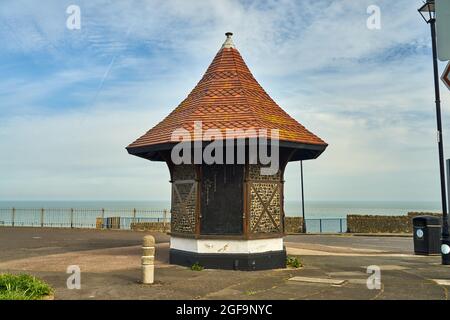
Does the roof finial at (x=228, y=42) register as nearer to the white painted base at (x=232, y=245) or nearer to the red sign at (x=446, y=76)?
the white painted base at (x=232, y=245)

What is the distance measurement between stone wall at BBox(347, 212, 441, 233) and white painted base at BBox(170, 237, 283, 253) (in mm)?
21953

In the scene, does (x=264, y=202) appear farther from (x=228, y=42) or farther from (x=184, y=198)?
(x=228, y=42)

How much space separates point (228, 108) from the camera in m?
12.4

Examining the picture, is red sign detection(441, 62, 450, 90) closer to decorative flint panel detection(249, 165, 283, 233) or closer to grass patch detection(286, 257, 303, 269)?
decorative flint panel detection(249, 165, 283, 233)

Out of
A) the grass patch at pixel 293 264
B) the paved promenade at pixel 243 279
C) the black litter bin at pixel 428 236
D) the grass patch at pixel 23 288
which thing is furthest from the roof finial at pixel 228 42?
the black litter bin at pixel 428 236

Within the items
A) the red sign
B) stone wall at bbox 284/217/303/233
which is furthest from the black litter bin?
stone wall at bbox 284/217/303/233

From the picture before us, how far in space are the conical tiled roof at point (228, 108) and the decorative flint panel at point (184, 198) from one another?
1.28 meters

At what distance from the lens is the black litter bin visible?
53.6ft

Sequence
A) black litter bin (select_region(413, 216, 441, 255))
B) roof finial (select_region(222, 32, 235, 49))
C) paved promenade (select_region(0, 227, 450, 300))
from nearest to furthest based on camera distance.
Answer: paved promenade (select_region(0, 227, 450, 300)) < roof finial (select_region(222, 32, 235, 49)) < black litter bin (select_region(413, 216, 441, 255))

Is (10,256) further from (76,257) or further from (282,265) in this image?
(282,265)

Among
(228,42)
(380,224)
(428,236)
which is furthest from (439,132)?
(380,224)

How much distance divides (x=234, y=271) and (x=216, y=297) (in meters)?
3.49

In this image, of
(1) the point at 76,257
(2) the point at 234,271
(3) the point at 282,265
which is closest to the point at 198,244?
(2) the point at 234,271

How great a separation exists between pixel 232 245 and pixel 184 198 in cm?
205
